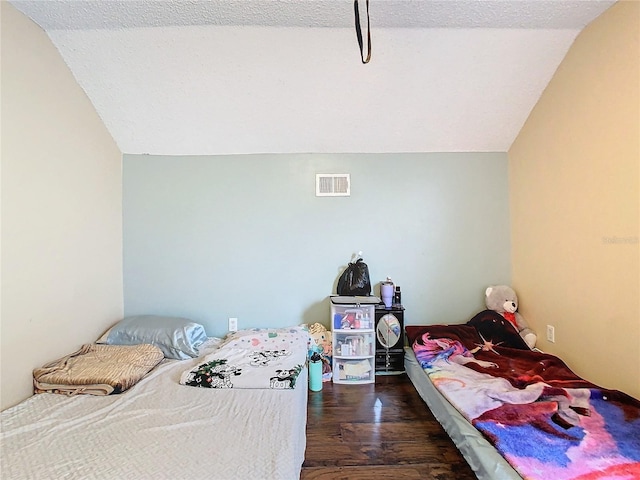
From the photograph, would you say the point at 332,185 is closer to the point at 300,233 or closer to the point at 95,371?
the point at 300,233

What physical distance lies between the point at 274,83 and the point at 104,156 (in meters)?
1.48

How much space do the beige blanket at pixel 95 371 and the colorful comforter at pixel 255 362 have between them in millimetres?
323

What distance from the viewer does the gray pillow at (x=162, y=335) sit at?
8.23 ft

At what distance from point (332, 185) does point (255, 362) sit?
5.15ft

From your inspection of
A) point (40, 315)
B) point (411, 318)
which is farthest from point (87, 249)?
point (411, 318)

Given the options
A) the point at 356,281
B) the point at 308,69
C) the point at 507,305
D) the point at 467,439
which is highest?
the point at 308,69

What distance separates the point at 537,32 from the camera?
216 centimetres

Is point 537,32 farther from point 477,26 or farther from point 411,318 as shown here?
point 411,318

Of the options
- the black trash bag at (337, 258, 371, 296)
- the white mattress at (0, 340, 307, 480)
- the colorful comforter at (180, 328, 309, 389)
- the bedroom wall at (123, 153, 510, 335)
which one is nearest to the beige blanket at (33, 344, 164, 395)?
the white mattress at (0, 340, 307, 480)

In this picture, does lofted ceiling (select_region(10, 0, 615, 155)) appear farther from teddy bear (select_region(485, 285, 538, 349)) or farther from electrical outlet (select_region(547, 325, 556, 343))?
electrical outlet (select_region(547, 325, 556, 343))

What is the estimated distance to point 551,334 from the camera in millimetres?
2504

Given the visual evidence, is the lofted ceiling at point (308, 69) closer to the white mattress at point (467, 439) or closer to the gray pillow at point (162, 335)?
the gray pillow at point (162, 335)

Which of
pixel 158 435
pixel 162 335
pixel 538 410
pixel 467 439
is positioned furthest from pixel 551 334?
pixel 162 335

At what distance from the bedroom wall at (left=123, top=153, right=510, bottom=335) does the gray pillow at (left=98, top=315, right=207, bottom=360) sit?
287mm
